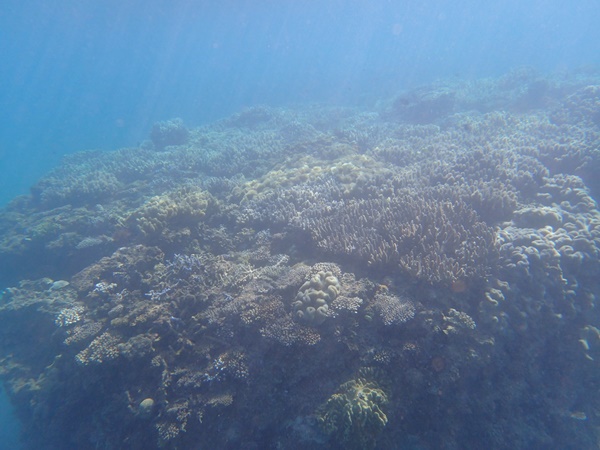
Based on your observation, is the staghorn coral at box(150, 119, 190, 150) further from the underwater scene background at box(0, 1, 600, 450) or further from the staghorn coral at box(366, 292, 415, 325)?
the staghorn coral at box(366, 292, 415, 325)

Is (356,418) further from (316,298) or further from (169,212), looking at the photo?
(169,212)

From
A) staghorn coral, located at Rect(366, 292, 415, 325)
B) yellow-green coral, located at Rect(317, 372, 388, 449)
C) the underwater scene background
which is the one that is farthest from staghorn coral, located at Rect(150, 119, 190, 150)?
yellow-green coral, located at Rect(317, 372, 388, 449)

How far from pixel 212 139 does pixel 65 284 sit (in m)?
15.9

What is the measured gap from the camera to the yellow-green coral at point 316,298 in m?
5.50

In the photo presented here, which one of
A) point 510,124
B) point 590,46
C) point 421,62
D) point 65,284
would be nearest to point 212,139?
point 65,284

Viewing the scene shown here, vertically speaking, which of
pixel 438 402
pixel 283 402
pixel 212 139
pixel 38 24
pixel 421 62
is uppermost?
pixel 38 24

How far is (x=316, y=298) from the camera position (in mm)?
5746

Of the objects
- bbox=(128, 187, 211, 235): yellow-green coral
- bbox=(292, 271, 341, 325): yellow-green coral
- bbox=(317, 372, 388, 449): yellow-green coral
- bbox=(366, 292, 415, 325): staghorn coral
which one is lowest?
bbox=(317, 372, 388, 449): yellow-green coral

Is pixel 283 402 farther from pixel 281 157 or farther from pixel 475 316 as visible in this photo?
pixel 281 157

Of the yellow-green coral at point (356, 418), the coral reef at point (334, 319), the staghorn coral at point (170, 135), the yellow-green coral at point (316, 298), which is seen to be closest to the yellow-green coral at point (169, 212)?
the coral reef at point (334, 319)

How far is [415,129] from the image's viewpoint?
726 inches

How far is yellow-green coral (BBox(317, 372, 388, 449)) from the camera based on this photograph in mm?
4574

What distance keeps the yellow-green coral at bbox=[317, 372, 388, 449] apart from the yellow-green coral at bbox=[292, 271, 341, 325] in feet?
4.29

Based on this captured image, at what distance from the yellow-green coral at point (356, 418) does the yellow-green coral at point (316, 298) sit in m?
1.31
